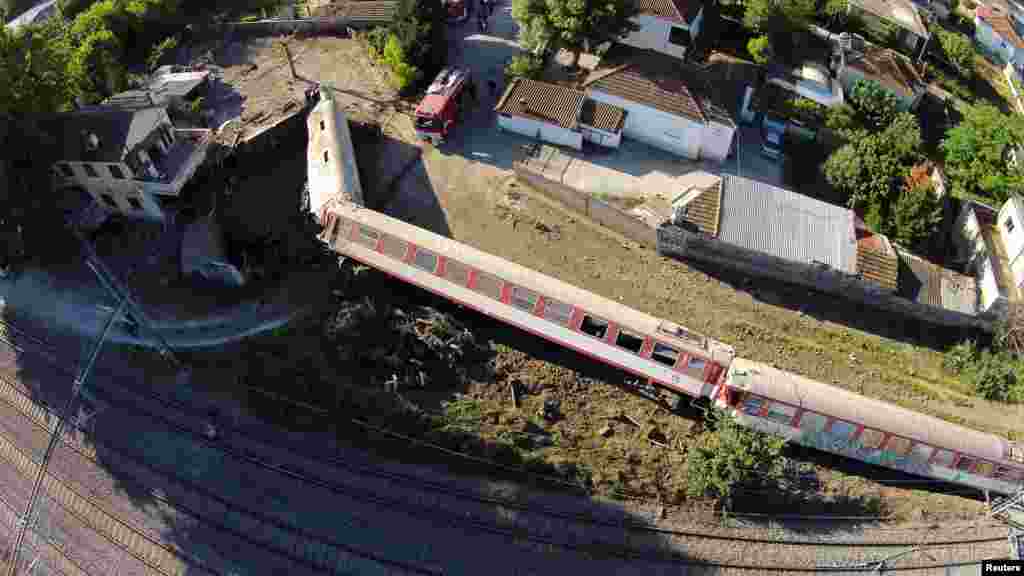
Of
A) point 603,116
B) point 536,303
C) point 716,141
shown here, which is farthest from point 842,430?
point 603,116

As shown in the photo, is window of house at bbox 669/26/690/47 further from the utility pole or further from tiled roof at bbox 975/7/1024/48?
the utility pole

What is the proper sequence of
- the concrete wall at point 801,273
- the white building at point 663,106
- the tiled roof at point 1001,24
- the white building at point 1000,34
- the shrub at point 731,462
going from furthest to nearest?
the tiled roof at point 1001,24 → the white building at point 1000,34 → the white building at point 663,106 → the concrete wall at point 801,273 → the shrub at point 731,462

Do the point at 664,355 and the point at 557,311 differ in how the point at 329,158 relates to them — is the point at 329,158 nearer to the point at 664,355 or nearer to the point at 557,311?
the point at 557,311

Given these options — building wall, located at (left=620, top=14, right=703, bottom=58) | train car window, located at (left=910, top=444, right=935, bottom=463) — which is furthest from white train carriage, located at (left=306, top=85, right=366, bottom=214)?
train car window, located at (left=910, top=444, right=935, bottom=463)

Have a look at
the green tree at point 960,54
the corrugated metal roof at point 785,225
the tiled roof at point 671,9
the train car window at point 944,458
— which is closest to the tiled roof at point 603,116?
the corrugated metal roof at point 785,225

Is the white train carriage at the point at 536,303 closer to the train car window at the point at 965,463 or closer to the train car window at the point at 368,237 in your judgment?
the train car window at the point at 368,237

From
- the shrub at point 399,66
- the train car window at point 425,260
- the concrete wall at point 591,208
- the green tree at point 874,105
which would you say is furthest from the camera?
the green tree at point 874,105

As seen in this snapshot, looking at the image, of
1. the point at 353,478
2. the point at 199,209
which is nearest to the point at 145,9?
the point at 199,209

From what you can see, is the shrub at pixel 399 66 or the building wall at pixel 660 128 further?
the shrub at pixel 399 66
